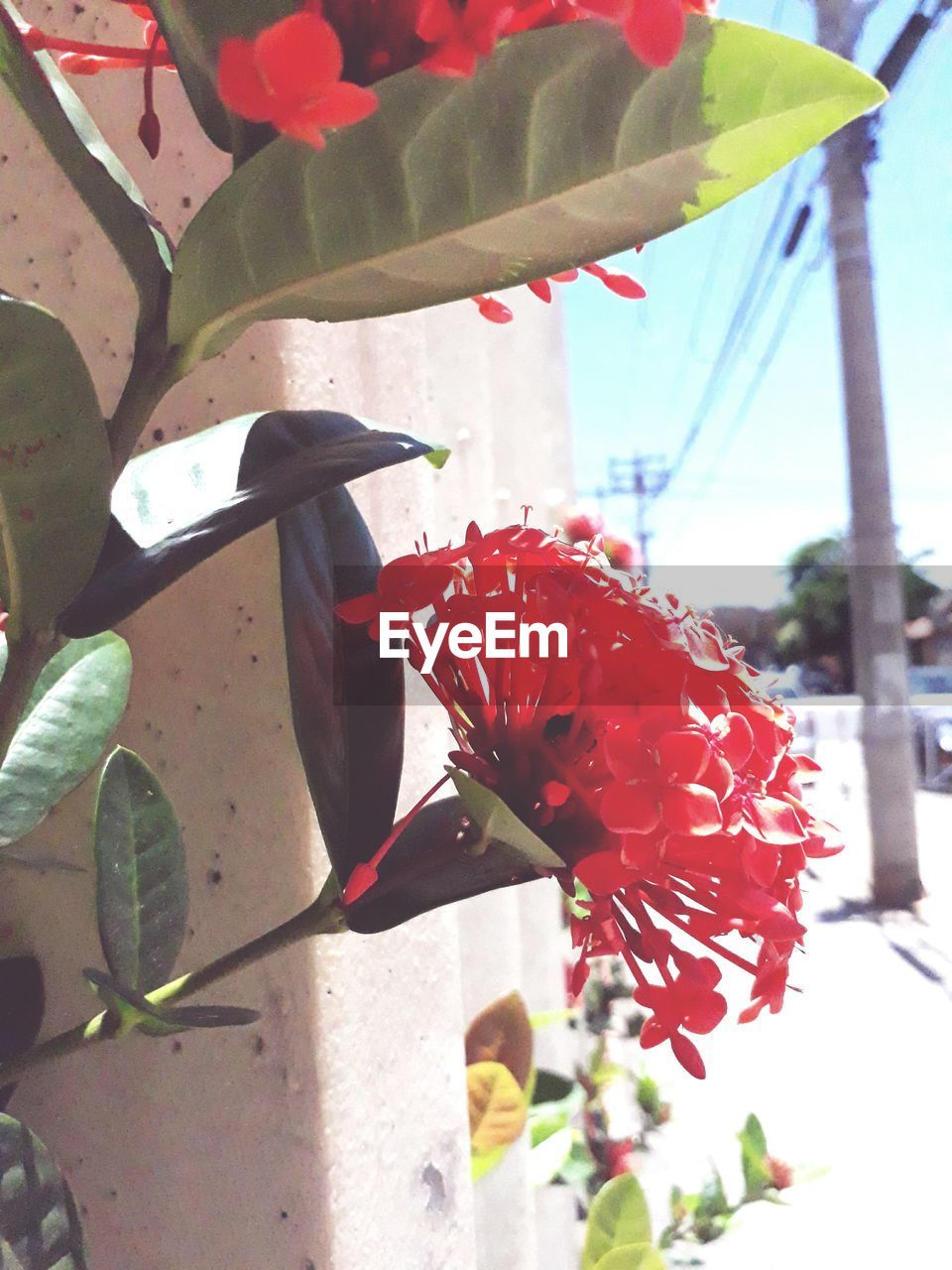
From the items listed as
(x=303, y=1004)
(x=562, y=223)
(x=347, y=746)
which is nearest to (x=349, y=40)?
(x=562, y=223)

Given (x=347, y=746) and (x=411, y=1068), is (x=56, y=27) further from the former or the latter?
(x=411, y=1068)

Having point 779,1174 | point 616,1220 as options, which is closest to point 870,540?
point 779,1174

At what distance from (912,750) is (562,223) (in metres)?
2.23

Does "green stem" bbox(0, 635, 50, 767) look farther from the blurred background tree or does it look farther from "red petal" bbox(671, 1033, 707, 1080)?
the blurred background tree

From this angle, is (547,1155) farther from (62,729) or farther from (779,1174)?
(62,729)

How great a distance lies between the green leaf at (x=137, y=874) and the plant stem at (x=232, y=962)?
16 millimetres

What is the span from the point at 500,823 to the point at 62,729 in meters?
0.16

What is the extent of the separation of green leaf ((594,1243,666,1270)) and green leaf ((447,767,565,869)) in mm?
363

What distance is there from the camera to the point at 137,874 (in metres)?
0.26

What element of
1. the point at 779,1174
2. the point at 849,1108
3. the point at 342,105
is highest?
the point at 342,105

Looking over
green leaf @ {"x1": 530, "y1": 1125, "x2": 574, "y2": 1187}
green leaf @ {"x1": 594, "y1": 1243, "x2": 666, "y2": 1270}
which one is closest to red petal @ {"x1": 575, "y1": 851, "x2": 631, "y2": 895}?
green leaf @ {"x1": 594, "y1": 1243, "x2": 666, "y2": 1270}

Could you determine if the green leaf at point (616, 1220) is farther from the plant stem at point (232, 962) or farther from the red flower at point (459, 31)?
the red flower at point (459, 31)

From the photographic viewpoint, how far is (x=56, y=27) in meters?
0.33

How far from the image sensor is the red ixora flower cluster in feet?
0.61
